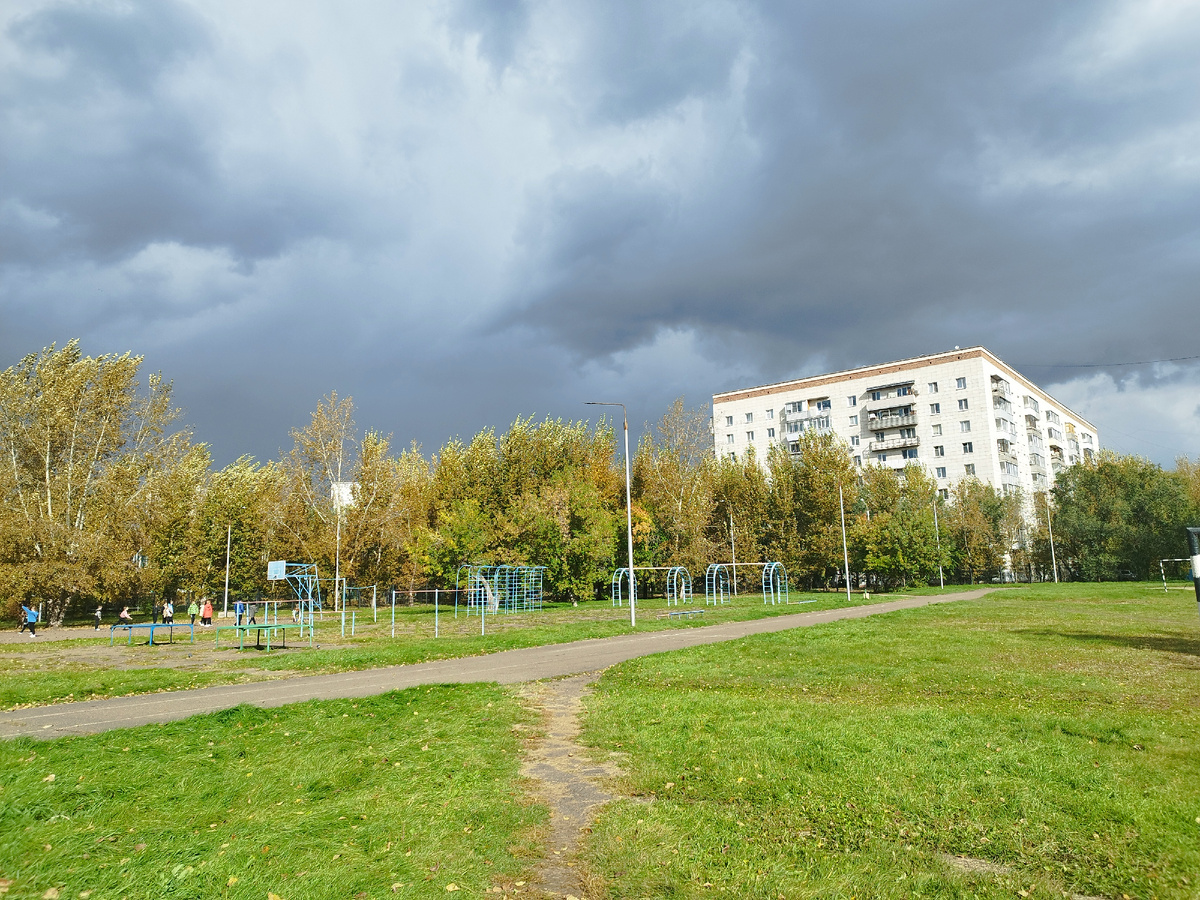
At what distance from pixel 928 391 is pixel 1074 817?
8342 centimetres

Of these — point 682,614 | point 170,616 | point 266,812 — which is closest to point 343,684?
point 266,812

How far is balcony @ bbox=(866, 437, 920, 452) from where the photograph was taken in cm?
8300

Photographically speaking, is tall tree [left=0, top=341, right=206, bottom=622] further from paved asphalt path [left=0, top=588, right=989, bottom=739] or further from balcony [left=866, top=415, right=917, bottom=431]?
balcony [left=866, top=415, right=917, bottom=431]

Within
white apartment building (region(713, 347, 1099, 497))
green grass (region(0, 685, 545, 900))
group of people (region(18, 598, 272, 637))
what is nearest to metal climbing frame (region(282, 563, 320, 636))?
group of people (region(18, 598, 272, 637))

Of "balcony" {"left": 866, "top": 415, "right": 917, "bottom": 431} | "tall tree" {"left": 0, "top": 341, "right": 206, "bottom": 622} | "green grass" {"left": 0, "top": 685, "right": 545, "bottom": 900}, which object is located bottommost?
"green grass" {"left": 0, "top": 685, "right": 545, "bottom": 900}

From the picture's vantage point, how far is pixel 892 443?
84.4 m

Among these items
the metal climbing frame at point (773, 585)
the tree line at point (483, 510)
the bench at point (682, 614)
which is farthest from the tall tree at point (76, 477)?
the metal climbing frame at point (773, 585)

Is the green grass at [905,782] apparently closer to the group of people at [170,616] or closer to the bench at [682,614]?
the bench at [682,614]

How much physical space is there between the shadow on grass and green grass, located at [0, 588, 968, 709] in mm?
13131

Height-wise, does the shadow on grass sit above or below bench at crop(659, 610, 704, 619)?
above

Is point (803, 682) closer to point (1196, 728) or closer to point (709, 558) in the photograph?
point (1196, 728)

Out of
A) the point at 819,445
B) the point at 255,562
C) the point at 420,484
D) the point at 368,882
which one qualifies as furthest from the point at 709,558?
the point at 368,882

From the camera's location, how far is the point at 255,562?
5859 centimetres

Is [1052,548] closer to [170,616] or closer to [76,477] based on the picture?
[170,616]
